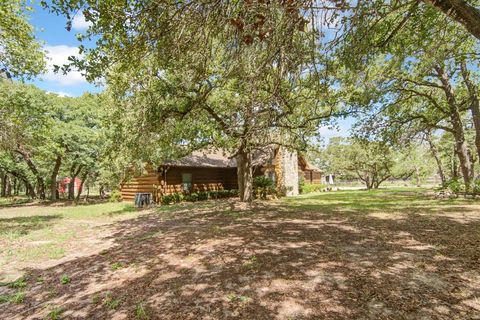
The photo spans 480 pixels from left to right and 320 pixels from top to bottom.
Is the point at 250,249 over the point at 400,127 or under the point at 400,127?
under

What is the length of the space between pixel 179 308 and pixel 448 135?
29543 mm

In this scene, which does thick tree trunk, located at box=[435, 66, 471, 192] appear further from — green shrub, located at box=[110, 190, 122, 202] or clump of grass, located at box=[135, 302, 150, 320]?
green shrub, located at box=[110, 190, 122, 202]

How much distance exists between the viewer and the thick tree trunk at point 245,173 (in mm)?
16553

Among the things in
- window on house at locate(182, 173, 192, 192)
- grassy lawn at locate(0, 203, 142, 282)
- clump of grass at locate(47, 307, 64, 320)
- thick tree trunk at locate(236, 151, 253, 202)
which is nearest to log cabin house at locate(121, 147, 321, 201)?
window on house at locate(182, 173, 192, 192)

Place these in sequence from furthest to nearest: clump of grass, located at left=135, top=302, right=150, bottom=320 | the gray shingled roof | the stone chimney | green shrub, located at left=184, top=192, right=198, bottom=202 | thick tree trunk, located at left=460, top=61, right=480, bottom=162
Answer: the stone chimney < green shrub, located at left=184, top=192, right=198, bottom=202 < the gray shingled roof < thick tree trunk, located at left=460, top=61, right=480, bottom=162 < clump of grass, located at left=135, top=302, right=150, bottom=320

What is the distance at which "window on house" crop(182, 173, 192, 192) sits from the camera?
23.3 metres

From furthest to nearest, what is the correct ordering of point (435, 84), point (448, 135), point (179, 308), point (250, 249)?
point (448, 135) < point (435, 84) < point (250, 249) < point (179, 308)

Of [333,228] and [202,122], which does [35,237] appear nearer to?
[202,122]

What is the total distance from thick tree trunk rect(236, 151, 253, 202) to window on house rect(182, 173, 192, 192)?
7.29 metres

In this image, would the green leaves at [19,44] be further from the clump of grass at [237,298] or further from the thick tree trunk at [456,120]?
Answer: the thick tree trunk at [456,120]

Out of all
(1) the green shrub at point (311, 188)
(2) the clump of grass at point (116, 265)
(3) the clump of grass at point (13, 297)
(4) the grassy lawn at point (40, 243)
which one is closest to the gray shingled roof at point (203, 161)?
(1) the green shrub at point (311, 188)

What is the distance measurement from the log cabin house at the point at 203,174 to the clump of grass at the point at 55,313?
53.7ft

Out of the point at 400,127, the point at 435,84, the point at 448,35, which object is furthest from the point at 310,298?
the point at 435,84

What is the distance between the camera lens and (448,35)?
32.2ft
